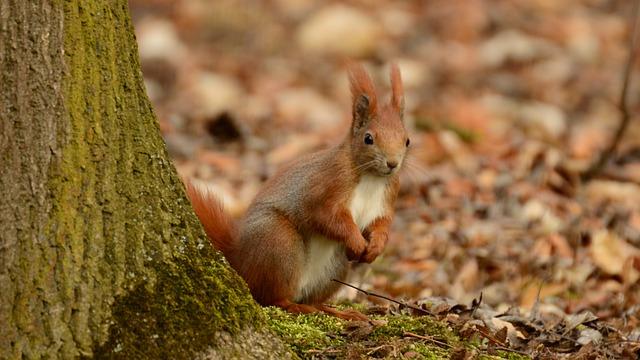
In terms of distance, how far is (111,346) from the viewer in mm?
2605

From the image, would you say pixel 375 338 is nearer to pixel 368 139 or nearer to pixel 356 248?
pixel 356 248

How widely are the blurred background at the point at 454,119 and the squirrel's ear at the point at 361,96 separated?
1.08ft

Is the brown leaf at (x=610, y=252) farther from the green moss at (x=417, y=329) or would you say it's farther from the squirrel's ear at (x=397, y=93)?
the green moss at (x=417, y=329)

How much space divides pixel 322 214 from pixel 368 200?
0.77 ft

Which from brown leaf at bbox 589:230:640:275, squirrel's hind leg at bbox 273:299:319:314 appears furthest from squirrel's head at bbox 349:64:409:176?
brown leaf at bbox 589:230:640:275

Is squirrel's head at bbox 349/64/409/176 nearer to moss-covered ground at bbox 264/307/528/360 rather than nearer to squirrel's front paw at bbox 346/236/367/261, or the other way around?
squirrel's front paw at bbox 346/236/367/261

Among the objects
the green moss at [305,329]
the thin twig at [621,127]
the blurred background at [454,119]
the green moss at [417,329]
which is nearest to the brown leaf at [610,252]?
the blurred background at [454,119]

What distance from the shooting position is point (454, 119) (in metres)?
8.55

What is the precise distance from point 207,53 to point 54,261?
317 inches

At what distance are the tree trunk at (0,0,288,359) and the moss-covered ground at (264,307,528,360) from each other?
37cm

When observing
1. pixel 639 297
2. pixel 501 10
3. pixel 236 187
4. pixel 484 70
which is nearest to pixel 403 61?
pixel 484 70

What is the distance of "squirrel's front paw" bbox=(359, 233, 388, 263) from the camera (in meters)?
3.75

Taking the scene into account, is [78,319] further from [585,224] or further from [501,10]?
[501,10]

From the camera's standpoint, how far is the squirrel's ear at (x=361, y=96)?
386cm
